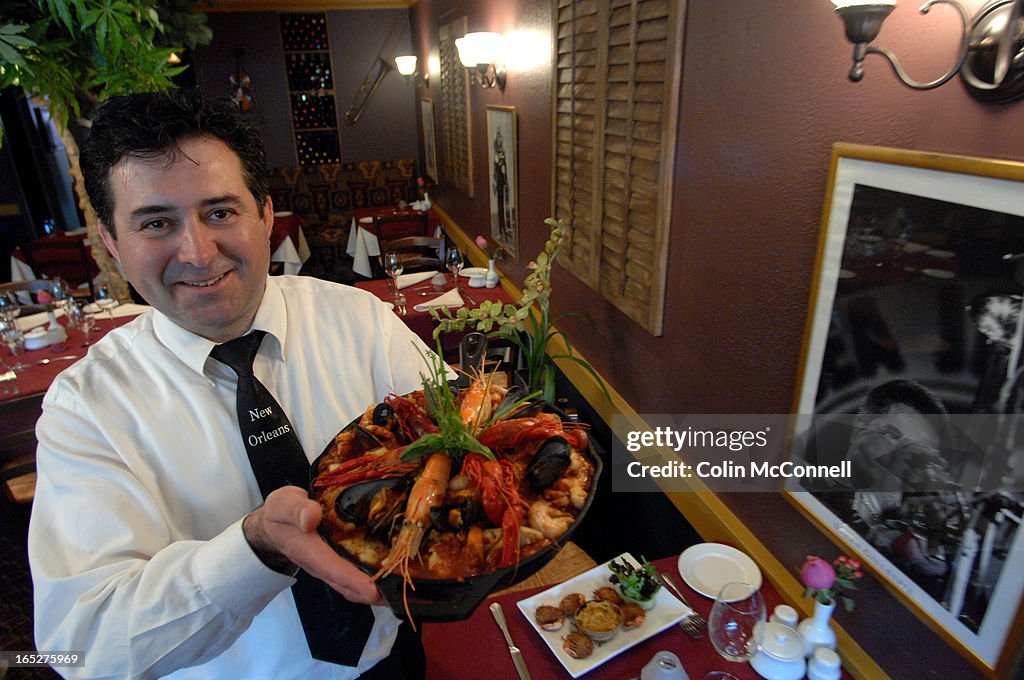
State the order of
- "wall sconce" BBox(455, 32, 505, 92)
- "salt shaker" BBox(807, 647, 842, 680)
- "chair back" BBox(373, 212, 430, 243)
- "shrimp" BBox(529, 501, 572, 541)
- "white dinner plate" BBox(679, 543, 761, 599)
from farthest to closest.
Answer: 1. "chair back" BBox(373, 212, 430, 243)
2. "wall sconce" BBox(455, 32, 505, 92)
3. "white dinner plate" BBox(679, 543, 761, 599)
4. "salt shaker" BBox(807, 647, 842, 680)
5. "shrimp" BBox(529, 501, 572, 541)

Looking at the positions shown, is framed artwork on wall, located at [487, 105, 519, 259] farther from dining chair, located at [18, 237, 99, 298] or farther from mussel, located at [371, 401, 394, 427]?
dining chair, located at [18, 237, 99, 298]

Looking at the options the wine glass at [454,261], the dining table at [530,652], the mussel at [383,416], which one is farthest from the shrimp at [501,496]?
the wine glass at [454,261]

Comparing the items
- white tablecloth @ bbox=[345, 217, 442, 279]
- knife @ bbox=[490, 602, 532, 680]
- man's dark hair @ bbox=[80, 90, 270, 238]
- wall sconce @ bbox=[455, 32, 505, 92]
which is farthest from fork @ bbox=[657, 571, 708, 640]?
white tablecloth @ bbox=[345, 217, 442, 279]

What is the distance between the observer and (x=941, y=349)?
95 centimetres

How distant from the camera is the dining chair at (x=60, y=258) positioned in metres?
5.07

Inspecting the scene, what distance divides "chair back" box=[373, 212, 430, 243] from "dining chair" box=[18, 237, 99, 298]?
2.61 m

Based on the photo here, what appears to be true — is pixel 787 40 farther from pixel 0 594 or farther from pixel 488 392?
pixel 0 594

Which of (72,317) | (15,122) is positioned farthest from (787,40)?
(15,122)

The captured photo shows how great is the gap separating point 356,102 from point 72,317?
5.83 metres

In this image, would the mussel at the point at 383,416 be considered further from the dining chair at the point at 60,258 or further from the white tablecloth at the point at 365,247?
the dining chair at the point at 60,258

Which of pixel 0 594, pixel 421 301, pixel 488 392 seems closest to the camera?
pixel 488 392

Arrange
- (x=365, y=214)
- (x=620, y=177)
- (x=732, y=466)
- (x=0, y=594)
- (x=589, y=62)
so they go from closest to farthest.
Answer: (x=732, y=466), (x=620, y=177), (x=589, y=62), (x=0, y=594), (x=365, y=214)

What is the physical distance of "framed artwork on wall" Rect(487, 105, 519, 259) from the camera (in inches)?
135

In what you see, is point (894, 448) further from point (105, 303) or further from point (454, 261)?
point (105, 303)
